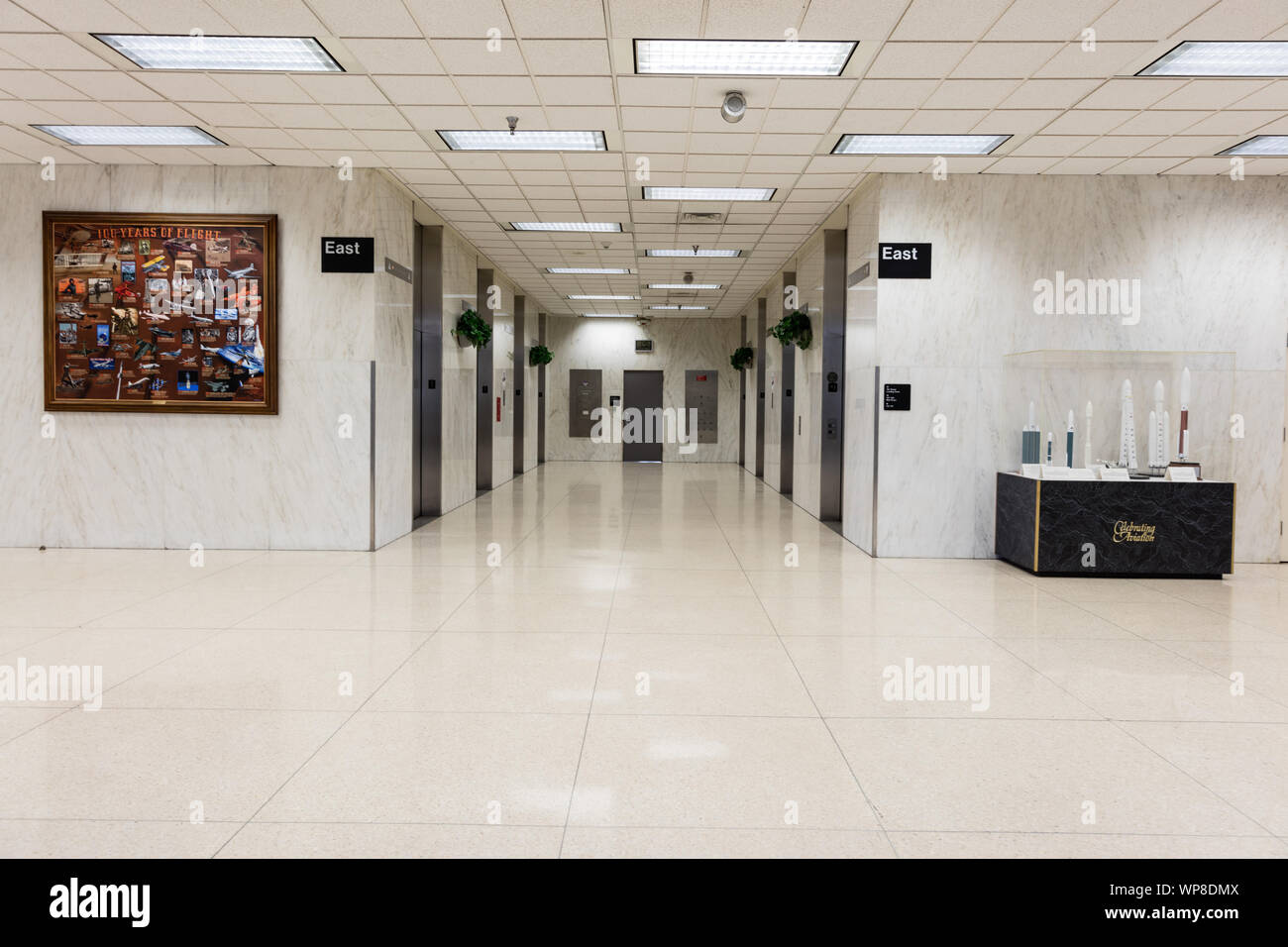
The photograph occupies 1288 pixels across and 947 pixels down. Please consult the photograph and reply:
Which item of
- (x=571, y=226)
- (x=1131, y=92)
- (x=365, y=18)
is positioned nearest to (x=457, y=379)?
(x=571, y=226)

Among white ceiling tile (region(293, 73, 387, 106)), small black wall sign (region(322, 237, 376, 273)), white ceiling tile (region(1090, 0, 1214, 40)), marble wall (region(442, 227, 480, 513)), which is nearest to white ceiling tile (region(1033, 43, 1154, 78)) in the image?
white ceiling tile (region(1090, 0, 1214, 40))

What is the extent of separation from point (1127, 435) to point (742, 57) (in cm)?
464

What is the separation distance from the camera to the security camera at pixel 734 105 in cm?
608

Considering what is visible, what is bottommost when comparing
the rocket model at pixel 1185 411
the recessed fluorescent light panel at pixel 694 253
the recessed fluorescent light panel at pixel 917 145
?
the rocket model at pixel 1185 411

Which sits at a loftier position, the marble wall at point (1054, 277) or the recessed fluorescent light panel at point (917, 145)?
the recessed fluorescent light panel at point (917, 145)

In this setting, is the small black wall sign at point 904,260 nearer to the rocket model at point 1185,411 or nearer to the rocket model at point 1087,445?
the rocket model at point 1087,445

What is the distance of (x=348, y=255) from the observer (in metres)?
8.08

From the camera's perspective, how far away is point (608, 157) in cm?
764

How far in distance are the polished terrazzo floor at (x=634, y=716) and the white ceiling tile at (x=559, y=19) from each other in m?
3.45

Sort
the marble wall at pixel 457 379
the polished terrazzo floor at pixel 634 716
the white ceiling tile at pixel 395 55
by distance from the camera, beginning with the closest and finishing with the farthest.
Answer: the polished terrazzo floor at pixel 634 716 < the white ceiling tile at pixel 395 55 < the marble wall at pixel 457 379

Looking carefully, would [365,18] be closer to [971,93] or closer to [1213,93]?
[971,93]

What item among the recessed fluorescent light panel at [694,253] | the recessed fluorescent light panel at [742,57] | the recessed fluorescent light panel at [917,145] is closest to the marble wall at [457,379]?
the recessed fluorescent light panel at [694,253]
